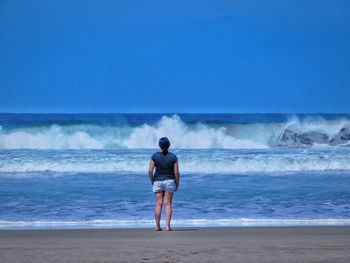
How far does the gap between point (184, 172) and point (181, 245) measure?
9261 mm

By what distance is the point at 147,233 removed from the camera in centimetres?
827

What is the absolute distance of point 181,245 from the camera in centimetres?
709

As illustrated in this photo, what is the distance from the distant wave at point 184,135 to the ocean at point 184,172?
0.04m

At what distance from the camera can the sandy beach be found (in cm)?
636

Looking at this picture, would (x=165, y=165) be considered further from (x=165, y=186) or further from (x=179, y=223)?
(x=179, y=223)

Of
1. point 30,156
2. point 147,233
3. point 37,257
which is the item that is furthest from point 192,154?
point 37,257

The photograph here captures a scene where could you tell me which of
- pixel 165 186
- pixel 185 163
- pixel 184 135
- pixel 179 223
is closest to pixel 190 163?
pixel 185 163

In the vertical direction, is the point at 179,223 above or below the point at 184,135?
below

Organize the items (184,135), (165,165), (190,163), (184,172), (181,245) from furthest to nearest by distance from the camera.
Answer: (184,135) → (190,163) → (184,172) → (165,165) → (181,245)

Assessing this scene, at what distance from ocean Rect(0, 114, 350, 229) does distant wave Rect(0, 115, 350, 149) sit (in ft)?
0.13

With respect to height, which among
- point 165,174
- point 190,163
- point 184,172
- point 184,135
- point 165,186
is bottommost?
point 165,186

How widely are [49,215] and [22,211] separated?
1.73 feet

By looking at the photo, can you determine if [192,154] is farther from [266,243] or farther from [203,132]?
[266,243]

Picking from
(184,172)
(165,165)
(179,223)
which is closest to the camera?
(165,165)
